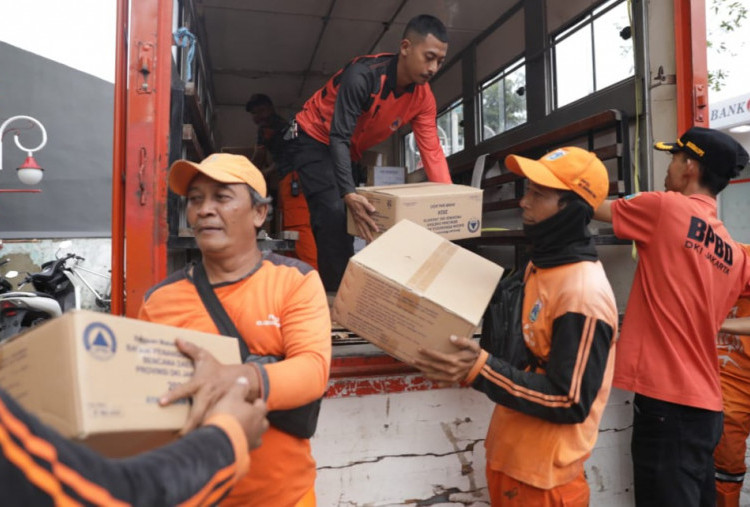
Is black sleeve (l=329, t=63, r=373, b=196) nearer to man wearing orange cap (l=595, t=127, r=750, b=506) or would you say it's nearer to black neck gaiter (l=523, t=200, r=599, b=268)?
black neck gaiter (l=523, t=200, r=599, b=268)

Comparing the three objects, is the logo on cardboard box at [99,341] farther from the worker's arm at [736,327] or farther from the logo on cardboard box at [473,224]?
the worker's arm at [736,327]

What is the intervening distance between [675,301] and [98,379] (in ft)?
7.29

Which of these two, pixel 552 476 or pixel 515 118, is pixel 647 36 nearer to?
pixel 515 118

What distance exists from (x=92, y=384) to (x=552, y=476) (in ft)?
4.69

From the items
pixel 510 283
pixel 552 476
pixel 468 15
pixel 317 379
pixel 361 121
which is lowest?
pixel 552 476

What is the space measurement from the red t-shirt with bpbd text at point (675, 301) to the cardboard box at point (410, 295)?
82cm

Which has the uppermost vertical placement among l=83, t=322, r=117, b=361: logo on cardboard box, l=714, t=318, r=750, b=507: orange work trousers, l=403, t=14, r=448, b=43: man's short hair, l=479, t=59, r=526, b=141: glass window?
l=479, t=59, r=526, b=141: glass window

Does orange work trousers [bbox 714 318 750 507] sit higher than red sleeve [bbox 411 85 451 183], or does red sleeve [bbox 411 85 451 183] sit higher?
red sleeve [bbox 411 85 451 183]

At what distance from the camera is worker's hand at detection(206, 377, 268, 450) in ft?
3.39

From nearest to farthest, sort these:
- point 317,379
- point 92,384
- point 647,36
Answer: point 92,384
point 317,379
point 647,36

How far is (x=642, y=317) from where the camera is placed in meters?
2.32

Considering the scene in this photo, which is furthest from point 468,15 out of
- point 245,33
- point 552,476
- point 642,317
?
point 552,476

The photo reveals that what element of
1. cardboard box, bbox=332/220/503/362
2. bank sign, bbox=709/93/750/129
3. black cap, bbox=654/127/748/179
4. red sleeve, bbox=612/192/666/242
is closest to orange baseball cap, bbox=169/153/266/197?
cardboard box, bbox=332/220/503/362

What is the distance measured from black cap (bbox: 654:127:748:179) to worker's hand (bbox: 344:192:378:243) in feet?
5.18
